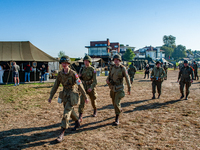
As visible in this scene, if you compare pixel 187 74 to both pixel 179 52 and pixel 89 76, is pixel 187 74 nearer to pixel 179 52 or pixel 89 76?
pixel 89 76

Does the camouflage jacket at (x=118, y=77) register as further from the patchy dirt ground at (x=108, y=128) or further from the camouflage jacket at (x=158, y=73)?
the camouflage jacket at (x=158, y=73)

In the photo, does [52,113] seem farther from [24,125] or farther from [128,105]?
[128,105]

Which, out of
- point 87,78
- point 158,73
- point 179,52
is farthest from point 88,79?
point 179,52

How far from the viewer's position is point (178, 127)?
5102 mm

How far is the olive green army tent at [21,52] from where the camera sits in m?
16.5

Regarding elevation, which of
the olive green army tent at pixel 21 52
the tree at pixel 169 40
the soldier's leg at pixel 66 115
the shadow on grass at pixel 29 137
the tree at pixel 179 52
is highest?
the tree at pixel 169 40

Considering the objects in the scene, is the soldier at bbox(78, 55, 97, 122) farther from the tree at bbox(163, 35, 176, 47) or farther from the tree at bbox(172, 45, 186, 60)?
the tree at bbox(163, 35, 176, 47)

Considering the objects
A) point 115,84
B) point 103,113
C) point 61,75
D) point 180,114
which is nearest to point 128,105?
point 103,113

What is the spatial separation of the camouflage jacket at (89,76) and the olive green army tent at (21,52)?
12691 millimetres

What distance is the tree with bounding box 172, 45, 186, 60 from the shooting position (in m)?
119

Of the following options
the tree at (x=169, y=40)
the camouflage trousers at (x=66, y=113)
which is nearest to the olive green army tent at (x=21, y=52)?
the camouflage trousers at (x=66, y=113)

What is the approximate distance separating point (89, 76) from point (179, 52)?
129204 millimetres

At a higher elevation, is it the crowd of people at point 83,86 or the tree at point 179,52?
the tree at point 179,52

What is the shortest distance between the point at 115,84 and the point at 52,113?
3015mm
